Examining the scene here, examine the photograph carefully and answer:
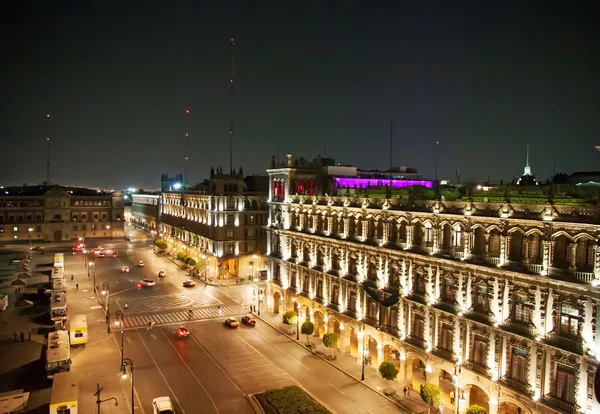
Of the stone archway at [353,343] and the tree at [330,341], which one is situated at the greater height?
the tree at [330,341]

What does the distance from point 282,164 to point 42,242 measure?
4373 inches

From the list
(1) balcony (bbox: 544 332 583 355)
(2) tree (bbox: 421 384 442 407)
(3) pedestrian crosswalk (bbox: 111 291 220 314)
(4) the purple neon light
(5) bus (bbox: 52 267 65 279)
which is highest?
(4) the purple neon light

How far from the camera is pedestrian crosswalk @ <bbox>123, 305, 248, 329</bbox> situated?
208 feet

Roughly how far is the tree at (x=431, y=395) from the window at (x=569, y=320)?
441 inches

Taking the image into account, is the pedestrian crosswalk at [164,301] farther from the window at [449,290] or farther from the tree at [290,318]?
the window at [449,290]

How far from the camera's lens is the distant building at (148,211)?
165250 millimetres

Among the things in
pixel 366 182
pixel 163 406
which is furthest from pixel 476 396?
pixel 366 182

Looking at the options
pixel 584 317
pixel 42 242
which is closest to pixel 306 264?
pixel 584 317

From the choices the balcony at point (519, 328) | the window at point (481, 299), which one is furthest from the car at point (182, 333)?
the balcony at point (519, 328)

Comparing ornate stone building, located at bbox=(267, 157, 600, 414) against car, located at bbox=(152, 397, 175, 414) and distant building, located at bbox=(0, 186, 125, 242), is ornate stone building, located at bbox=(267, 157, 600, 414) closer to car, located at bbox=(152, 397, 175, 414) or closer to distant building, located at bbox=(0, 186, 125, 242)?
car, located at bbox=(152, 397, 175, 414)

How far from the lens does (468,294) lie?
126 ft

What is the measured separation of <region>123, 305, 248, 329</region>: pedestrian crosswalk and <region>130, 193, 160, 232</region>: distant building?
97351 mm

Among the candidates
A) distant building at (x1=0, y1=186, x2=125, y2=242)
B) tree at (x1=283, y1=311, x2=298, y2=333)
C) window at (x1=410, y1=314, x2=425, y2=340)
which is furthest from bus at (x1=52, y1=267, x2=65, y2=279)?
distant building at (x1=0, y1=186, x2=125, y2=242)

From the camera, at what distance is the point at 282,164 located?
68562 mm
